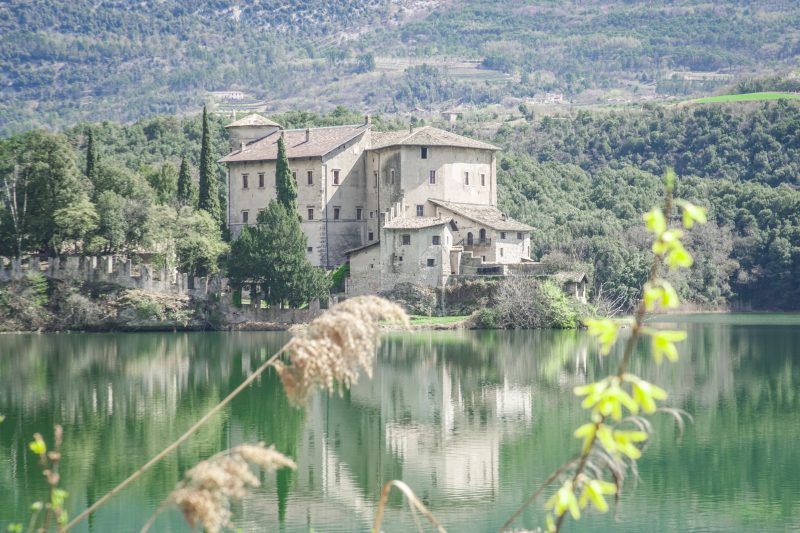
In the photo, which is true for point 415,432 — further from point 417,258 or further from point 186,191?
point 186,191

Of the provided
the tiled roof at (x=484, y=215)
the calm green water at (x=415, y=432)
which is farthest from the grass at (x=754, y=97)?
the calm green water at (x=415, y=432)

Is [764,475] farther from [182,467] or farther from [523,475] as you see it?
[182,467]

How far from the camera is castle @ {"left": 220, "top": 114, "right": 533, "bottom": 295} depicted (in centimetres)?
6700

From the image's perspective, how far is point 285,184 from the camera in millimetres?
67750

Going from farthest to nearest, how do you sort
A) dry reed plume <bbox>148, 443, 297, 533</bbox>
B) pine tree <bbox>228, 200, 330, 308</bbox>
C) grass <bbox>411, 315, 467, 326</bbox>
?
pine tree <bbox>228, 200, 330, 308</bbox>, grass <bbox>411, 315, 467, 326</bbox>, dry reed plume <bbox>148, 443, 297, 533</bbox>

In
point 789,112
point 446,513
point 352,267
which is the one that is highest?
point 789,112

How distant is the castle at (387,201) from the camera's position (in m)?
67.0

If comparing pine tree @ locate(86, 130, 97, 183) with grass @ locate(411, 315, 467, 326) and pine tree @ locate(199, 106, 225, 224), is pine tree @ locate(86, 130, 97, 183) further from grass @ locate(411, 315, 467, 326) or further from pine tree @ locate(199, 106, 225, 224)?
grass @ locate(411, 315, 467, 326)

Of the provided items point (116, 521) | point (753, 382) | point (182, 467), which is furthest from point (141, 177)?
point (116, 521)

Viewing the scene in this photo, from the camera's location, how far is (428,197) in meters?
71.4

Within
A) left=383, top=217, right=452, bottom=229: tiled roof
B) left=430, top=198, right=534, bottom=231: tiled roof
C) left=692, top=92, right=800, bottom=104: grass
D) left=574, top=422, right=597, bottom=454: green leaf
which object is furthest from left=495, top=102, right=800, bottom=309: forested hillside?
left=574, top=422, right=597, bottom=454: green leaf

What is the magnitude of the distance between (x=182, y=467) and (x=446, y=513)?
6.10m

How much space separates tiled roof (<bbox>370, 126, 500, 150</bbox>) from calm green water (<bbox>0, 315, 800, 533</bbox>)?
21.6 meters

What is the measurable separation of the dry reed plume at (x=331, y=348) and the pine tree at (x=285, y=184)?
58705mm
